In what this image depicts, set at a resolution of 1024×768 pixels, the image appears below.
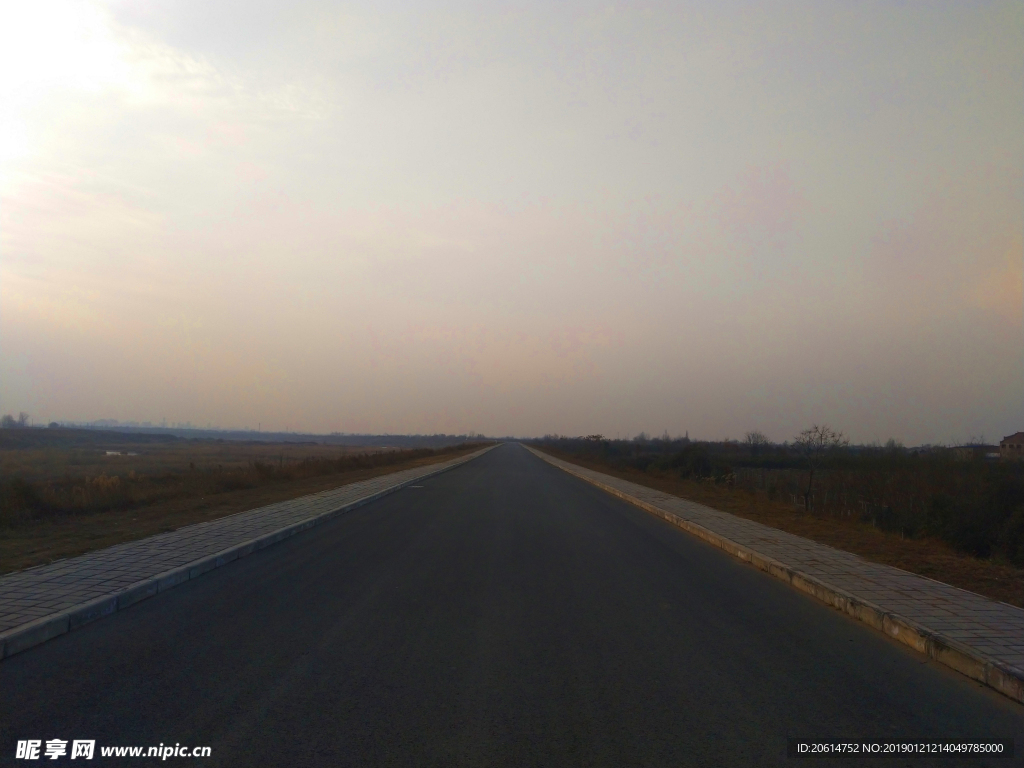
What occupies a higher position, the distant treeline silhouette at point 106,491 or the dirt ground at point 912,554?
the dirt ground at point 912,554

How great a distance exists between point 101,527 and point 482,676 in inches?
503

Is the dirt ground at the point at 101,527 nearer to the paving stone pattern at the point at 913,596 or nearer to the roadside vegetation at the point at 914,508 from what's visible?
the paving stone pattern at the point at 913,596

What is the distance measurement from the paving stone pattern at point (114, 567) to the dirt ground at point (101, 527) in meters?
0.59

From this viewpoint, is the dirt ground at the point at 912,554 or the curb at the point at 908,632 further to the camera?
the dirt ground at the point at 912,554

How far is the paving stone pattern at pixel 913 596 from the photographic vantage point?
6992 millimetres

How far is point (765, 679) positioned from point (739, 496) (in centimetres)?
2477

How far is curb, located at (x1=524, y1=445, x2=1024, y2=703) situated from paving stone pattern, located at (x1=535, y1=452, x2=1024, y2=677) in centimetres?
9

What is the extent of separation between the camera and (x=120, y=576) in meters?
9.45

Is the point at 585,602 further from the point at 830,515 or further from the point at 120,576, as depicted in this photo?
the point at 830,515

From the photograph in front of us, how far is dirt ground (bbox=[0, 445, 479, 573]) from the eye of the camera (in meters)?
11.8

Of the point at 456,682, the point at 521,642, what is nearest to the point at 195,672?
the point at 456,682

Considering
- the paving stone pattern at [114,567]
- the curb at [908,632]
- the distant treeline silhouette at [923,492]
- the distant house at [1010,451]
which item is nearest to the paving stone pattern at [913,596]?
the curb at [908,632]

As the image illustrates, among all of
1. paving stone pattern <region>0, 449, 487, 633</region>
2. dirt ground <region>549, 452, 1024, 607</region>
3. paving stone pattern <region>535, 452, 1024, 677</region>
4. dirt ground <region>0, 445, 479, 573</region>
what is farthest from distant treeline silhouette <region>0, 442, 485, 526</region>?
dirt ground <region>549, 452, 1024, 607</region>

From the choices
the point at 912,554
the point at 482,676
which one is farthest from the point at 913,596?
the point at 482,676
